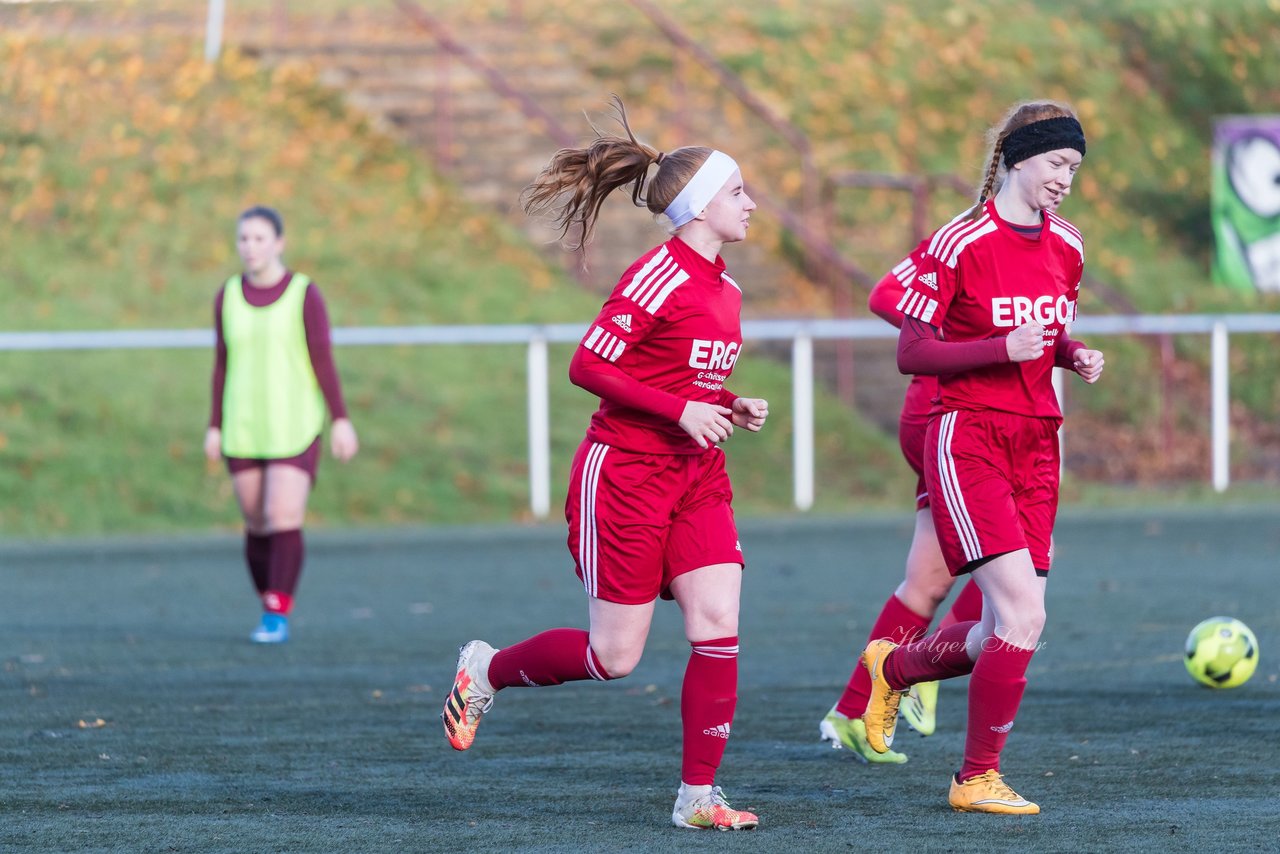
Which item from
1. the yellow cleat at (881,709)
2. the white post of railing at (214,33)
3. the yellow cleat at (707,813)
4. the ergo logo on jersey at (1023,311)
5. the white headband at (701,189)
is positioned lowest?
the yellow cleat at (707,813)

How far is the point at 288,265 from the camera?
18.6 m

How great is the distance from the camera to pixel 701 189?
16.6 feet

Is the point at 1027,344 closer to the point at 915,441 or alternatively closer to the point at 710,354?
the point at 710,354

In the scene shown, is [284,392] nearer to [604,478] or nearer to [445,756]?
[445,756]

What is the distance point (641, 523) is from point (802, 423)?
10.7 meters

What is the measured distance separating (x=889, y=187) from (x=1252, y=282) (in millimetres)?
4569

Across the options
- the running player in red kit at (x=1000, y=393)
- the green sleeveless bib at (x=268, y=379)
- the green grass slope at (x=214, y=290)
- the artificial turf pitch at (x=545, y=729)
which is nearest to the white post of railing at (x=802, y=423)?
the green grass slope at (x=214, y=290)

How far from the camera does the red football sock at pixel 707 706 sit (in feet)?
16.1

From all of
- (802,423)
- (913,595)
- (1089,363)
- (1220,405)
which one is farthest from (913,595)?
(1220,405)

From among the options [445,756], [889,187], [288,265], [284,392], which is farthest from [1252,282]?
[445,756]

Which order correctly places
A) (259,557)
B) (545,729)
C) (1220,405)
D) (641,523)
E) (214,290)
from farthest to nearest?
(214,290), (1220,405), (259,557), (545,729), (641,523)

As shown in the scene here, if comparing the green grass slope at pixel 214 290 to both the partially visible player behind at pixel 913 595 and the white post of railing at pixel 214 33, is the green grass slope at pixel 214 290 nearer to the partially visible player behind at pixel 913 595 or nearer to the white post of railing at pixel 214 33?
the white post of railing at pixel 214 33

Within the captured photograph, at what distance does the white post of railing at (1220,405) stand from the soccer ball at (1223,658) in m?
9.44

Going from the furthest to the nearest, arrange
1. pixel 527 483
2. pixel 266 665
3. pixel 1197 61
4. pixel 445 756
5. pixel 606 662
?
pixel 1197 61 < pixel 527 483 < pixel 266 665 < pixel 445 756 < pixel 606 662
